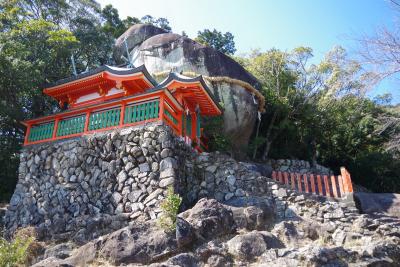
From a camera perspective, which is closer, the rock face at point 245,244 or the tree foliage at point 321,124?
the rock face at point 245,244

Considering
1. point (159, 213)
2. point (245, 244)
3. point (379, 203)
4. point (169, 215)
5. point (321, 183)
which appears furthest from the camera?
point (379, 203)

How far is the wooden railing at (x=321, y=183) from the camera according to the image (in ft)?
38.8

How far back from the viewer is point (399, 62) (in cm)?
766

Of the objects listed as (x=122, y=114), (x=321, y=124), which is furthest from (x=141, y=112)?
(x=321, y=124)

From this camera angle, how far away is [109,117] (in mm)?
13562

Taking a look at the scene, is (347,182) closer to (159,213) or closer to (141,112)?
(159,213)

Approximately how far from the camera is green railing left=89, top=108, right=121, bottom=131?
13438 mm

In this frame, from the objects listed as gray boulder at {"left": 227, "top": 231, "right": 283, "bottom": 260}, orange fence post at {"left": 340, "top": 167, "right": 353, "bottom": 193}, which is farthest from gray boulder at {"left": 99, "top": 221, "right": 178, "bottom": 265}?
orange fence post at {"left": 340, "top": 167, "right": 353, "bottom": 193}

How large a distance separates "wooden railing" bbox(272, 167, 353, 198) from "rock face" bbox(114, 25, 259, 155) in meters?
6.53

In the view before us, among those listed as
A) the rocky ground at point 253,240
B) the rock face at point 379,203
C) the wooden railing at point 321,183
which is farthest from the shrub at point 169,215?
the rock face at point 379,203

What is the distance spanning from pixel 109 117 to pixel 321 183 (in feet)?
25.9

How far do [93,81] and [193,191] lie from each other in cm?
625

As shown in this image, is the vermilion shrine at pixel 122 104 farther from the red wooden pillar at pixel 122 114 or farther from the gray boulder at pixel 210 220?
the gray boulder at pixel 210 220

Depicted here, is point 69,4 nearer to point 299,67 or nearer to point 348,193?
point 299,67
